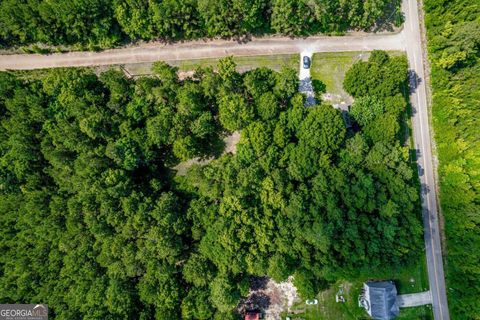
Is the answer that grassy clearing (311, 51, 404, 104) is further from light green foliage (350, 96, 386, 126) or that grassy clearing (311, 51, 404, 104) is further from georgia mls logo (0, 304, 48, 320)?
georgia mls logo (0, 304, 48, 320)

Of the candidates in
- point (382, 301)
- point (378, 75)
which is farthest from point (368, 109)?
point (382, 301)

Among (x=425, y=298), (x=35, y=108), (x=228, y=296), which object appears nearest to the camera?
(x=228, y=296)

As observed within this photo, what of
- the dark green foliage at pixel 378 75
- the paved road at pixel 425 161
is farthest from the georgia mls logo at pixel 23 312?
the paved road at pixel 425 161

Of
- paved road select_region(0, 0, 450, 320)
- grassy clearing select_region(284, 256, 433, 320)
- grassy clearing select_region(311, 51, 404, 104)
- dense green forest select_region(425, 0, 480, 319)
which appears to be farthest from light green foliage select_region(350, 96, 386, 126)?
grassy clearing select_region(284, 256, 433, 320)

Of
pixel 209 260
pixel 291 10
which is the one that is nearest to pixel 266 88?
pixel 291 10

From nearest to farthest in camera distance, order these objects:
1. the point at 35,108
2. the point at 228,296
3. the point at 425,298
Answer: the point at 228,296
the point at 35,108
the point at 425,298

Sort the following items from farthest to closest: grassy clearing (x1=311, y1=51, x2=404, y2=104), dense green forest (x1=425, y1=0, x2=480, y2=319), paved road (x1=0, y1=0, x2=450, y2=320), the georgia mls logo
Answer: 1. grassy clearing (x1=311, y1=51, x2=404, y2=104)
2. paved road (x1=0, y1=0, x2=450, y2=320)
3. dense green forest (x1=425, y1=0, x2=480, y2=319)
4. the georgia mls logo

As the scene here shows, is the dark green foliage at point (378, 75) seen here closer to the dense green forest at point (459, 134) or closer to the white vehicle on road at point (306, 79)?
the white vehicle on road at point (306, 79)

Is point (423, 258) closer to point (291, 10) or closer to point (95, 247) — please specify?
point (291, 10)

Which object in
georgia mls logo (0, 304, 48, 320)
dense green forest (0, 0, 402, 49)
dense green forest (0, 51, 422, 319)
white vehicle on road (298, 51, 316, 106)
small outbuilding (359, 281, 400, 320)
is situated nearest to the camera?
dense green forest (0, 51, 422, 319)
